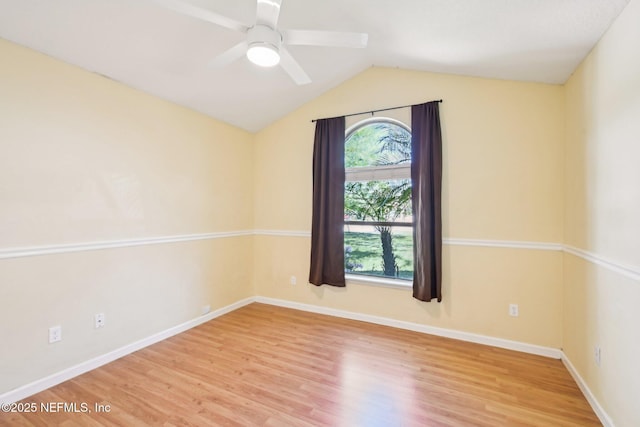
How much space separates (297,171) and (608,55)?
293 centimetres

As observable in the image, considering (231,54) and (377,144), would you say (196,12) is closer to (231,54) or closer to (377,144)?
(231,54)

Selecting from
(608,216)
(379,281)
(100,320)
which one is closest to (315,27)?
(608,216)

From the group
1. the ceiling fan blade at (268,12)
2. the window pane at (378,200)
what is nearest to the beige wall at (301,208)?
the window pane at (378,200)

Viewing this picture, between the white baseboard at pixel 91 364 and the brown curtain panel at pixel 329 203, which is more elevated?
the brown curtain panel at pixel 329 203

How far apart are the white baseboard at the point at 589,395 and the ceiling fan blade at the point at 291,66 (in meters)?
2.85

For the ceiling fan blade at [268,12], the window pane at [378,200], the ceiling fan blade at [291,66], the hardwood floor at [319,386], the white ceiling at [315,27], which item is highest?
the white ceiling at [315,27]

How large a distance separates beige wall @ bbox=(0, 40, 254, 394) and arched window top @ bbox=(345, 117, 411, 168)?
1.68 metres

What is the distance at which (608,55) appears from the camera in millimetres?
1768

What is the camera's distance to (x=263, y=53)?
173cm

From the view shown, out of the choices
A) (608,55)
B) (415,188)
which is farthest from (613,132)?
(415,188)

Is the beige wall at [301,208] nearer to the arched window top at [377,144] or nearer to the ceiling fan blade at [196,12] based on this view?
the arched window top at [377,144]

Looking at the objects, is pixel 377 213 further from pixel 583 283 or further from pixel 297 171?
pixel 583 283

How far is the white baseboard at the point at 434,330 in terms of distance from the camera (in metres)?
2.60

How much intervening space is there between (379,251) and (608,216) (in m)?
2.06
